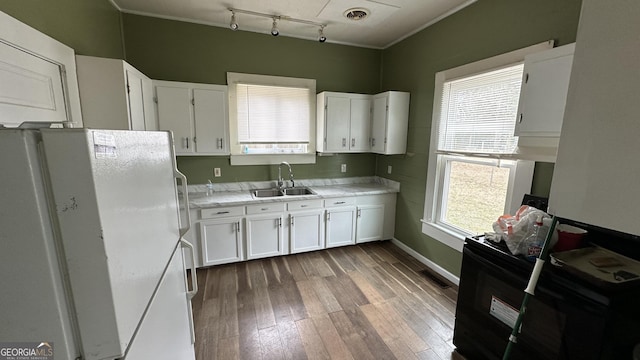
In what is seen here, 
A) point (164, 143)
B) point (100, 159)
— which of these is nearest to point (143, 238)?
point (100, 159)

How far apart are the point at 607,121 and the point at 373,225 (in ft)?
10.2

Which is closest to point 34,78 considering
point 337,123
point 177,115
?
point 177,115

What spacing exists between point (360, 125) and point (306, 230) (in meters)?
1.64

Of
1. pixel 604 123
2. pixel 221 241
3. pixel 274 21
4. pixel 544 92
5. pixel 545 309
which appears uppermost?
pixel 274 21

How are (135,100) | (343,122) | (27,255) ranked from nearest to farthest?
(27,255) < (135,100) < (343,122)

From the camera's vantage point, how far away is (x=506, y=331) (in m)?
1.55

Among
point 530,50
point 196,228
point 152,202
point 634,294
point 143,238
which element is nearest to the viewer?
point 143,238

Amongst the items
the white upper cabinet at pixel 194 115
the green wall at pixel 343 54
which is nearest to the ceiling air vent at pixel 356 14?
the green wall at pixel 343 54

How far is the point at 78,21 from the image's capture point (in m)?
1.95

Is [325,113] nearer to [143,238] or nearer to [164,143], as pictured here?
[164,143]

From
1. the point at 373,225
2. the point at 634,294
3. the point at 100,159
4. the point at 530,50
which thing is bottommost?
the point at 373,225

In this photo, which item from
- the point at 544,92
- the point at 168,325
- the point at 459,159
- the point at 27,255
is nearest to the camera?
the point at 27,255

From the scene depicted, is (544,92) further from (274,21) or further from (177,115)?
(177,115)

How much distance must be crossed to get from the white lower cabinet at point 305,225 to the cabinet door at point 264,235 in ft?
0.51
